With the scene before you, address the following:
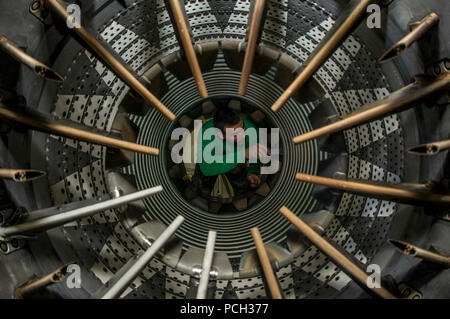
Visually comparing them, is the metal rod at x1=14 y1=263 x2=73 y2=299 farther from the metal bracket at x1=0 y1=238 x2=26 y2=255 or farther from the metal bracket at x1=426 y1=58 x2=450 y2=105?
the metal bracket at x1=426 y1=58 x2=450 y2=105

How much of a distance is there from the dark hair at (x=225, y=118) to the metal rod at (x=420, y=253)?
10.9 feet

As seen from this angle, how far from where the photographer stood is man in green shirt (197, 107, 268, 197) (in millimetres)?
6324

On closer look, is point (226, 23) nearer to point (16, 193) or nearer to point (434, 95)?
point (434, 95)

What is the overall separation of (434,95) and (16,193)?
385 centimetres

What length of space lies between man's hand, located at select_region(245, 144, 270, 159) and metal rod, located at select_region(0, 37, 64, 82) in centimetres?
354

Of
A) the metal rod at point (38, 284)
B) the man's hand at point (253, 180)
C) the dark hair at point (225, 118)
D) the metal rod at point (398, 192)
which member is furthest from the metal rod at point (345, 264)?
the dark hair at point (225, 118)

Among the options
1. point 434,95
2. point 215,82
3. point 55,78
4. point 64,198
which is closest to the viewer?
point 55,78

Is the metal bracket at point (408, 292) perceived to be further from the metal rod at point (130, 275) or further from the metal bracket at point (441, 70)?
the metal rod at point (130, 275)

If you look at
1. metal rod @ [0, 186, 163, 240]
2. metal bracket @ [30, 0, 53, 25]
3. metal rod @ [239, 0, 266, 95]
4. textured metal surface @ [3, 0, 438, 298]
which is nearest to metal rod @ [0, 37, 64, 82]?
metal bracket @ [30, 0, 53, 25]

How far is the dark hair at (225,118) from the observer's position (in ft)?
20.6

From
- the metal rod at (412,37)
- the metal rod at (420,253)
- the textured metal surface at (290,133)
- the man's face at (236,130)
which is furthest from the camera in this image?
the man's face at (236,130)

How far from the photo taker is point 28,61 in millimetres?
3156

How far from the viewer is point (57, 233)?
4.17 meters

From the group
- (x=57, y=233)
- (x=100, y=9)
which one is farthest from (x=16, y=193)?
(x=100, y=9)
